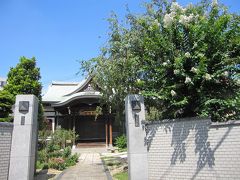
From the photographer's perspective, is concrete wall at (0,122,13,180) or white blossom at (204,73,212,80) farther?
concrete wall at (0,122,13,180)

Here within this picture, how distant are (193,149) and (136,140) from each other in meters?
1.72

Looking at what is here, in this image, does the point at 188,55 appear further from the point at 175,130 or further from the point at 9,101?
the point at 9,101

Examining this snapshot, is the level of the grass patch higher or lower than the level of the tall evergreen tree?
lower

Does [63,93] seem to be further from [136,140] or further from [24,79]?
[136,140]

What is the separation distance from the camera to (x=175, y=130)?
7293 millimetres

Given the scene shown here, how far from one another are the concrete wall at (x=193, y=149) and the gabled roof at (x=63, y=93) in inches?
479

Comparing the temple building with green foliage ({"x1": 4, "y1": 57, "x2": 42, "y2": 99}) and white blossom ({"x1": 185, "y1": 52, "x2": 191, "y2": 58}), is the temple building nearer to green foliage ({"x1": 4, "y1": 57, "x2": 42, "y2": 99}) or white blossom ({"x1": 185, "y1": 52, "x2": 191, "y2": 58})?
green foliage ({"x1": 4, "y1": 57, "x2": 42, "y2": 99})

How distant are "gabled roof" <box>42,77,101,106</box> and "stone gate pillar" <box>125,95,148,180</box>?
11.5m

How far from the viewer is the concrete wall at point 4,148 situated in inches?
283

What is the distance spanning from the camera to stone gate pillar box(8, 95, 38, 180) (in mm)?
7289

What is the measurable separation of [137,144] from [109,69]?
370 cm

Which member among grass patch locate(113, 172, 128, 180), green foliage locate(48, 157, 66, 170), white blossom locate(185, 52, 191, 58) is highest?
white blossom locate(185, 52, 191, 58)

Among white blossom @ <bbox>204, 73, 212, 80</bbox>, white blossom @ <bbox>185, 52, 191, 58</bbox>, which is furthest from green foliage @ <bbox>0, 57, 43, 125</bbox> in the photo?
white blossom @ <bbox>204, 73, 212, 80</bbox>

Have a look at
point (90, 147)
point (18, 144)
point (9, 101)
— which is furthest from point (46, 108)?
point (18, 144)
